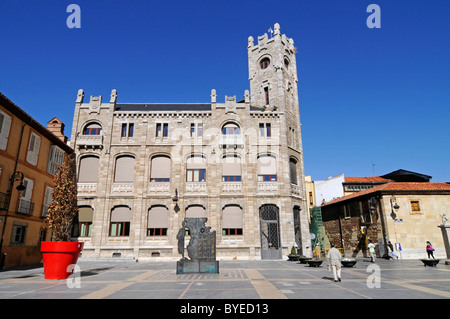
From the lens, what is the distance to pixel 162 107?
29969 millimetres

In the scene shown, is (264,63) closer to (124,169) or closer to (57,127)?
(124,169)

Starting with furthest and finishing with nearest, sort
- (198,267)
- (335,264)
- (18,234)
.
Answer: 1. (18,234)
2. (198,267)
3. (335,264)

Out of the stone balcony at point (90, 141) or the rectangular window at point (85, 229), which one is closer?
the rectangular window at point (85, 229)

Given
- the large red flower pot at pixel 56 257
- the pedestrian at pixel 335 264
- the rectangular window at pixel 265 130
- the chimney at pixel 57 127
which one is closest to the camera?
the pedestrian at pixel 335 264

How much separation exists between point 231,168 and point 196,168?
326 cm

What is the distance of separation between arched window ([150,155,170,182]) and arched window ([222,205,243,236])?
620 centimetres

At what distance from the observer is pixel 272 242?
2461 cm

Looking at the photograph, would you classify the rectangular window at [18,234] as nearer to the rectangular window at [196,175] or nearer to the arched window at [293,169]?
the rectangular window at [196,175]

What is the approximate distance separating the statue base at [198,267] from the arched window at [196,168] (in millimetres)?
12904

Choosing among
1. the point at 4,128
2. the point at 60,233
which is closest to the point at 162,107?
the point at 4,128

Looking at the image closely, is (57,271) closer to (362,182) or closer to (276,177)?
(276,177)

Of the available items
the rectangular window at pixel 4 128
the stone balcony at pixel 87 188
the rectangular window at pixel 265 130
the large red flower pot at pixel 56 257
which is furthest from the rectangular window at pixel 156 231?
the large red flower pot at pixel 56 257

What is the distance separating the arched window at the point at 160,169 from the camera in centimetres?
2566
